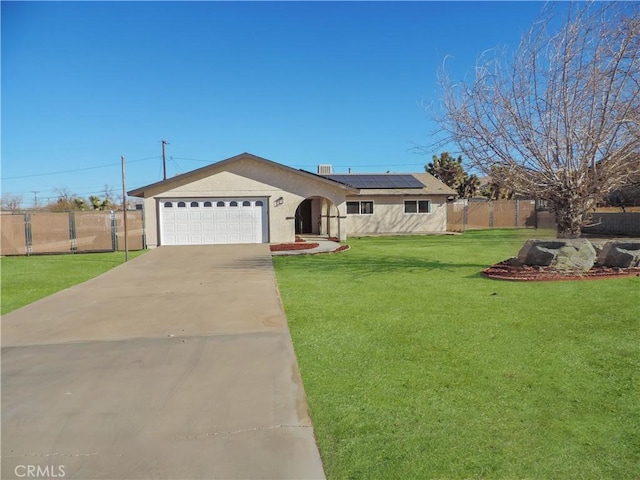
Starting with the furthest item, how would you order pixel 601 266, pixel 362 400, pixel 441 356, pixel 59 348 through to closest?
pixel 601 266, pixel 59 348, pixel 441 356, pixel 362 400

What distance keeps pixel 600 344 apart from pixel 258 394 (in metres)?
4.23

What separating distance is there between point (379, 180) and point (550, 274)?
2012 centimetres

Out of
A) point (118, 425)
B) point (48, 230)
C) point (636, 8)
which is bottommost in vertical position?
point (118, 425)

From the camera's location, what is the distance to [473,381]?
445cm

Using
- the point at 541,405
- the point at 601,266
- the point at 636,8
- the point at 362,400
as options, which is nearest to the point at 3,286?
the point at 362,400

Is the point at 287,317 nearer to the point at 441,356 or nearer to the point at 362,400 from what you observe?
the point at 441,356

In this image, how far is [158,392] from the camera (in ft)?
14.4

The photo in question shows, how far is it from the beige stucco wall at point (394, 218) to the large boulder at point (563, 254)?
17036 mm

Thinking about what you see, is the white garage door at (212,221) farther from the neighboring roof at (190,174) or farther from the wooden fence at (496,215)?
the wooden fence at (496,215)

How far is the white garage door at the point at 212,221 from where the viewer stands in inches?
835

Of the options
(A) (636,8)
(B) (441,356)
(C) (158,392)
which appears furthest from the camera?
(A) (636,8)

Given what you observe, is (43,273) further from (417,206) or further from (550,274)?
(417,206)

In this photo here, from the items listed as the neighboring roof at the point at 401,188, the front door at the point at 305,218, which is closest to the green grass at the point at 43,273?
the front door at the point at 305,218

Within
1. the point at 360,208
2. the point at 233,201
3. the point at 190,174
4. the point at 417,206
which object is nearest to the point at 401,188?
the point at 417,206
